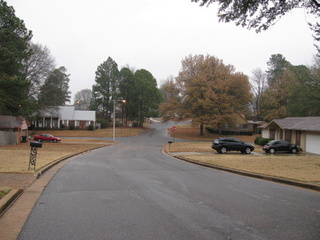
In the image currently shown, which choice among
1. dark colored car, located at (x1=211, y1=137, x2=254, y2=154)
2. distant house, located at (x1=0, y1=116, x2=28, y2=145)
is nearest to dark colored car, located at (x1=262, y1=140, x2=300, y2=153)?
dark colored car, located at (x1=211, y1=137, x2=254, y2=154)

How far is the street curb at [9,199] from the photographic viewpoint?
234 inches

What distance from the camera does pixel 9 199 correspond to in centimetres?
652

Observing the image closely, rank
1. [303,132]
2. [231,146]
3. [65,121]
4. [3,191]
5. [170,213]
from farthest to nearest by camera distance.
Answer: [65,121], [303,132], [231,146], [3,191], [170,213]

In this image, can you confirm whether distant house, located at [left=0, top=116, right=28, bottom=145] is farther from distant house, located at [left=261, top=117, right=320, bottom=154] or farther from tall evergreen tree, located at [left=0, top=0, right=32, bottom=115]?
distant house, located at [left=261, top=117, right=320, bottom=154]

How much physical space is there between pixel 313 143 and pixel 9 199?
30.2 metres

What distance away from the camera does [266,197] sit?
25.2 feet

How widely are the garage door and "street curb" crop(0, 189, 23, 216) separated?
28.8 m

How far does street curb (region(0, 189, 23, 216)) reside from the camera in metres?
5.95

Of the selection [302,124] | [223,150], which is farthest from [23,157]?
[302,124]

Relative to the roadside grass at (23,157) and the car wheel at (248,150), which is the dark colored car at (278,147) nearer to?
the car wheel at (248,150)

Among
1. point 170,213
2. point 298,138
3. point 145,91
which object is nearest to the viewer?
point 170,213

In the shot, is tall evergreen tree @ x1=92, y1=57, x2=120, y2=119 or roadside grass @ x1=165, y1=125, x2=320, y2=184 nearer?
roadside grass @ x1=165, y1=125, x2=320, y2=184

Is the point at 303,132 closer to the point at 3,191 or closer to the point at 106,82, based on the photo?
the point at 3,191

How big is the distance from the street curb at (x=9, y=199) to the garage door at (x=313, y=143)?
2884cm
